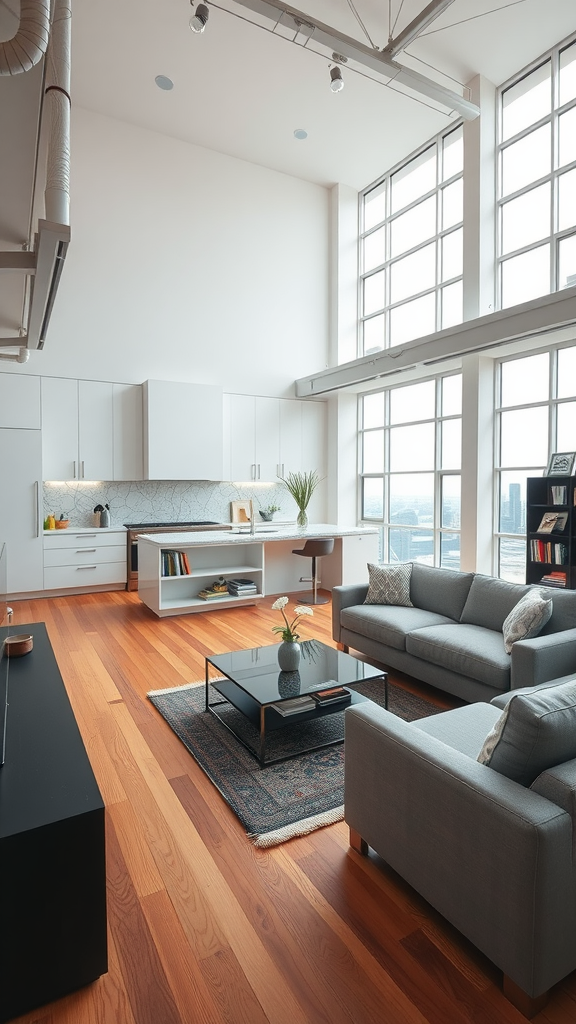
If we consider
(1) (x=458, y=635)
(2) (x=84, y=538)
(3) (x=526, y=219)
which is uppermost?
(3) (x=526, y=219)

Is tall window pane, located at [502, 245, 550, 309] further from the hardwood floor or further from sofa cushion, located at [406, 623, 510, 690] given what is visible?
the hardwood floor

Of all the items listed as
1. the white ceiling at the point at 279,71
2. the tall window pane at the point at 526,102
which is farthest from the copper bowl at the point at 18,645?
the tall window pane at the point at 526,102

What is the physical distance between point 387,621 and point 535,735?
7.93ft

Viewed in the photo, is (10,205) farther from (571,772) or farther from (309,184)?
(309,184)

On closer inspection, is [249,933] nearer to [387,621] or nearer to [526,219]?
[387,621]

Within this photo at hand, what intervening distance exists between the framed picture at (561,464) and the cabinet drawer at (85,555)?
16.5 feet

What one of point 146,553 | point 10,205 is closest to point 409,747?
point 10,205

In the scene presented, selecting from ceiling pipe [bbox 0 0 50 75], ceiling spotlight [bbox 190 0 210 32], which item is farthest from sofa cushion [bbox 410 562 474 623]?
ceiling spotlight [bbox 190 0 210 32]

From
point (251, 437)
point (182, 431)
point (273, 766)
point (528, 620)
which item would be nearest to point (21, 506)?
point (182, 431)

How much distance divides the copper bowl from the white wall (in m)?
4.67

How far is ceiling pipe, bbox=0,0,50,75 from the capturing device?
127cm

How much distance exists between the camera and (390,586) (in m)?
4.46

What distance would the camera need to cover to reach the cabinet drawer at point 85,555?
652 centimetres

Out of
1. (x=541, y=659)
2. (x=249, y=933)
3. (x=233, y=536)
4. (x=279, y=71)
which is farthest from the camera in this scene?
(x=279, y=71)
